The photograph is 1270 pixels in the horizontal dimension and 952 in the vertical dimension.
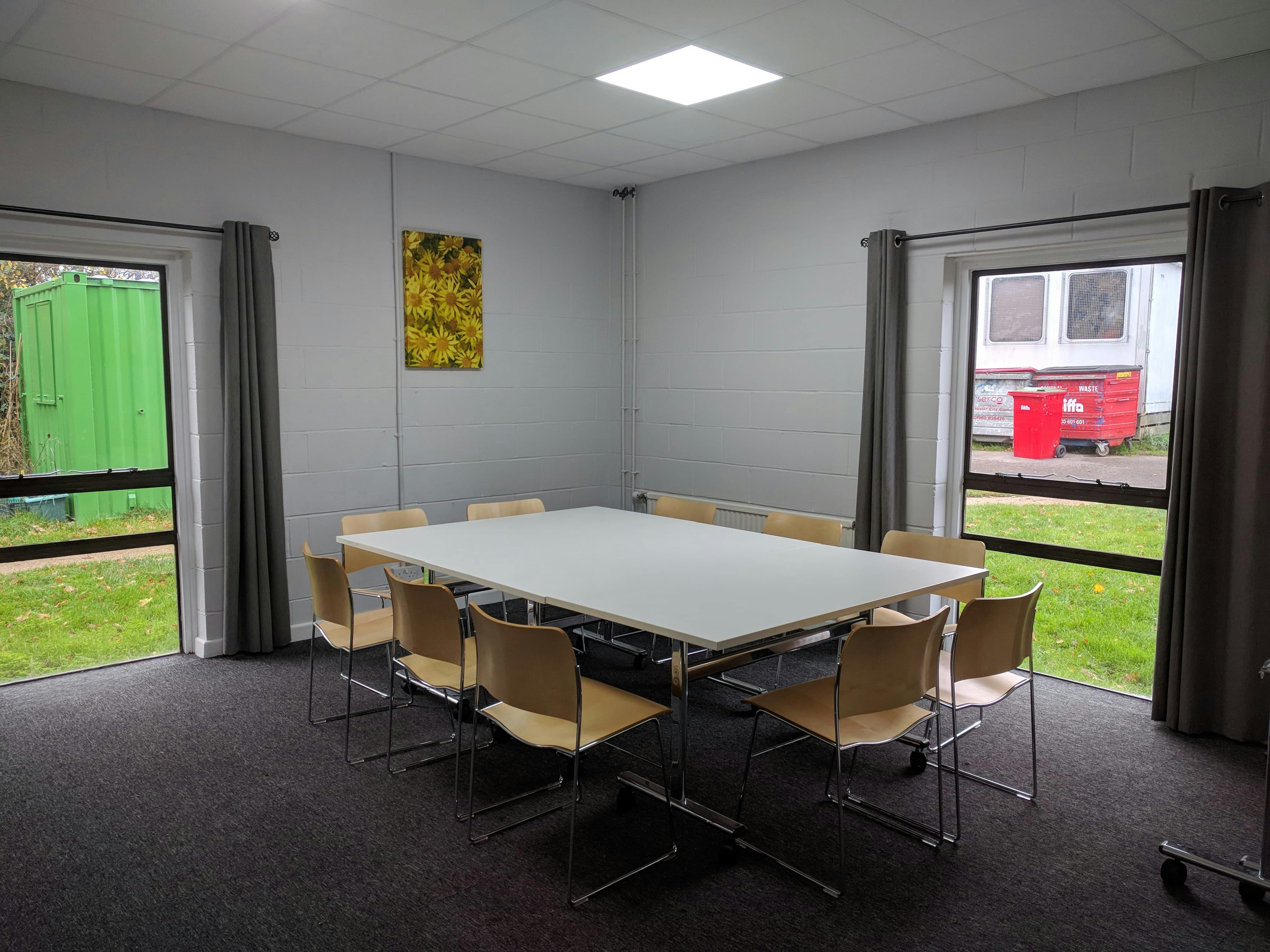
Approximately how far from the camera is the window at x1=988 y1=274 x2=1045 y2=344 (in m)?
4.70

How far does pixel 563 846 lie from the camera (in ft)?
9.73

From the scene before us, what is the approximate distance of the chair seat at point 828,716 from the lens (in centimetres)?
276

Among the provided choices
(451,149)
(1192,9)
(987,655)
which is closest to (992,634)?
(987,655)

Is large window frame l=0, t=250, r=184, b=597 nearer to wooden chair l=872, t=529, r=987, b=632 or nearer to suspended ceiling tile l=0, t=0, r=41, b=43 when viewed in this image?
suspended ceiling tile l=0, t=0, r=41, b=43

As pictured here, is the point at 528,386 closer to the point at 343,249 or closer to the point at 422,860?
the point at 343,249

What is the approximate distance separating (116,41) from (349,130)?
1.42 metres

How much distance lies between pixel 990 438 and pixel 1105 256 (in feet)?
3.53

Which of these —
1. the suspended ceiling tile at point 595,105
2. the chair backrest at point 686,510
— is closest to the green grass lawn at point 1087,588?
the chair backrest at point 686,510

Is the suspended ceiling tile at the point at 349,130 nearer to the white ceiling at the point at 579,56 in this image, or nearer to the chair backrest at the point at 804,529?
the white ceiling at the point at 579,56

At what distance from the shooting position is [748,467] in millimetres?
5840

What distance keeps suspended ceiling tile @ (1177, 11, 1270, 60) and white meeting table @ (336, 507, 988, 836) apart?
2.25 m

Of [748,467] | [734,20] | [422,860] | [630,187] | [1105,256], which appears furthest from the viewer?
[630,187]

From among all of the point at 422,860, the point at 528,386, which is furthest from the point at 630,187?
the point at 422,860

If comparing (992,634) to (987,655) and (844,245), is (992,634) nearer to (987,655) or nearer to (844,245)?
(987,655)
